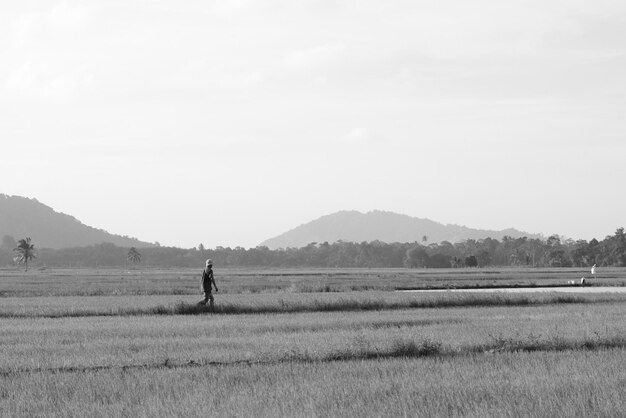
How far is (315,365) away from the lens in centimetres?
1452

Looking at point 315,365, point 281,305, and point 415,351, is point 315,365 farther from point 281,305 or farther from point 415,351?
point 281,305

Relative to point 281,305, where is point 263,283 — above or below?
above

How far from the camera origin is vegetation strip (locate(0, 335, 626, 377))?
14430 millimetres

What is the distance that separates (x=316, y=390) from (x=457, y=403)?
1994 mm

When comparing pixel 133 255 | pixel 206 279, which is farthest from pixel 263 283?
pixel 133 255

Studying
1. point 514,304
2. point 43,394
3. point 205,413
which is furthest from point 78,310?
point 205,413

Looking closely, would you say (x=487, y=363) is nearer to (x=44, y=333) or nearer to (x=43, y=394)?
(x=43, y=394)

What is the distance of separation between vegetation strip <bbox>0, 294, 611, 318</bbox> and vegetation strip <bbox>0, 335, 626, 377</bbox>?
12.0 meters

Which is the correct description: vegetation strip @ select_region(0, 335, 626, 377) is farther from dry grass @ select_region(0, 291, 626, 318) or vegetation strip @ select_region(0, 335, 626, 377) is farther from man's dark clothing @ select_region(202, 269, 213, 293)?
dry grass @ select_region(0, 291, 626, 318)

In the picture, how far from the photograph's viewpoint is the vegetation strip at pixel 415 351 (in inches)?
568

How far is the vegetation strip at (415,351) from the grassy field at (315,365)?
1.3 inches

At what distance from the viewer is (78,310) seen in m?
28.3

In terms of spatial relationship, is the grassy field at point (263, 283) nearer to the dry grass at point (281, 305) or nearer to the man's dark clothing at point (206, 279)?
the dry grass at point (281, 305)

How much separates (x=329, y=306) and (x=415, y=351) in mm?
13860
